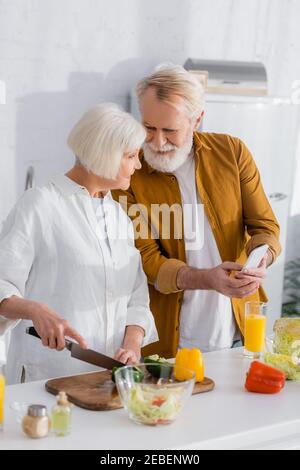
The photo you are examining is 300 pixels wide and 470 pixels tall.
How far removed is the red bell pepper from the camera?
7.47 ft

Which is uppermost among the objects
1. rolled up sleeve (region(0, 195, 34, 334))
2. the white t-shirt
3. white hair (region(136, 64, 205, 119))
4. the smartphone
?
white hair (region(136, 64, 205, 119))

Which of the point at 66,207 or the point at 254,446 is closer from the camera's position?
the point at 254,446

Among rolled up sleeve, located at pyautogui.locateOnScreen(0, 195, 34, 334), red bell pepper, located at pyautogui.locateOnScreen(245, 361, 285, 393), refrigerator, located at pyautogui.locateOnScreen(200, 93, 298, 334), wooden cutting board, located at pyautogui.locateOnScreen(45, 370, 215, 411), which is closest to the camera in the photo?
→ wooden cutting board, located at pyautogui.locateOnScreen(45, 370, 215, 411)

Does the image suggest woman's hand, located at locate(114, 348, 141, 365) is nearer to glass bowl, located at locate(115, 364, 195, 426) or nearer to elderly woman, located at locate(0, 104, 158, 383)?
elderly woman, located at locate(0, 104, 158, 383)

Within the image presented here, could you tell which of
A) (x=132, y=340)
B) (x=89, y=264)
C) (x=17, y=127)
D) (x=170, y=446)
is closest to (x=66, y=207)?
(x=89, y=264)

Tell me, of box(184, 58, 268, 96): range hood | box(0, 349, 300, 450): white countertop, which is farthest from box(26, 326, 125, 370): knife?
box(184, 58, 268, 96): range hood

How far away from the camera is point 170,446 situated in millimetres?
1874

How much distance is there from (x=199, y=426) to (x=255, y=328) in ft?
2.07

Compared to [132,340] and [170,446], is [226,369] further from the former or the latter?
[170,446]

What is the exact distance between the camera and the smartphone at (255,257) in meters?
2.72

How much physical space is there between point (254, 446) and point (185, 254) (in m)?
1.05

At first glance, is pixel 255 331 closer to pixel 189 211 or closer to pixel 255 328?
pixel 255 328

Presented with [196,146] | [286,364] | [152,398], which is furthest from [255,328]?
[196,146]

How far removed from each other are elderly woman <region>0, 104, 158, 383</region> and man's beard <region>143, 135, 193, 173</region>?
1.06 ft
